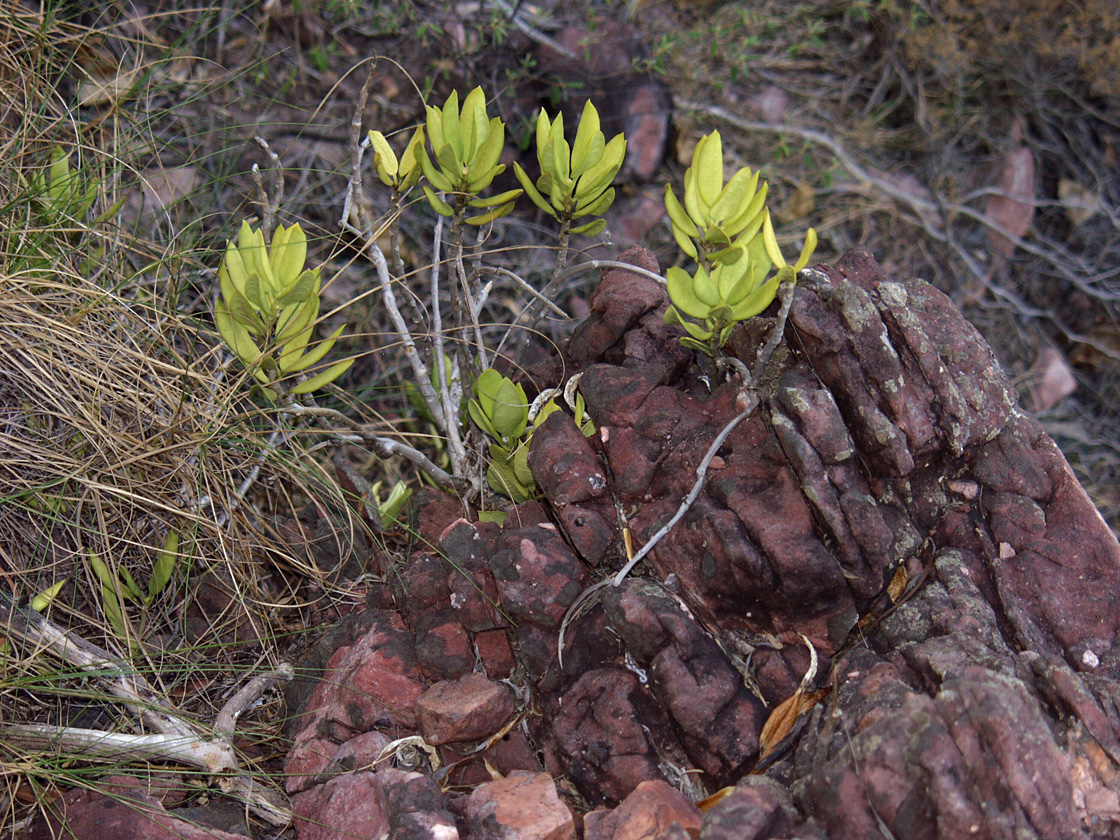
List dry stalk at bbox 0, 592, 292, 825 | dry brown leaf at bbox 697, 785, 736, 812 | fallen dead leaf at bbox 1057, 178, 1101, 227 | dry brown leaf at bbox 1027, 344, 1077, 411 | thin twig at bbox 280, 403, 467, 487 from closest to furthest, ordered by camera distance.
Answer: dry brown leaf at bbox 697, 785, 736, 812 < dry stalk at bbox 0, 592, 292, 825 < thin twig at bbox 280, 403, 467, 487 < dry brown leaf at bbox 1027, 344, 1077, 411 < fallen dead leaf at bbox 1057, 178, 1101, 227

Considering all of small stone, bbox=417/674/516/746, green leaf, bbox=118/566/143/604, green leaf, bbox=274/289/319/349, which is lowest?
green leaf, bbox=118/566/143/604

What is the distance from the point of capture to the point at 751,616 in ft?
5.97

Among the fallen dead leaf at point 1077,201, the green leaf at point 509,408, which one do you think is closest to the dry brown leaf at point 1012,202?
the fallen dead leaf at point 1077,201

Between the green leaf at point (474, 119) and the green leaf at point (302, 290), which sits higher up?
the green leaf at point (474, 119)

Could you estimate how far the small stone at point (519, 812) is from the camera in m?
1.58

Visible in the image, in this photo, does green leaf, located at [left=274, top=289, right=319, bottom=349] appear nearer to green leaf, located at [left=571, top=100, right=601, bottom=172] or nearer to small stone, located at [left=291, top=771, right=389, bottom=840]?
green leaf, located at [left=571, top=100, right=601, bottom=172]

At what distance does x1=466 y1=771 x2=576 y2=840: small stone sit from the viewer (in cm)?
158

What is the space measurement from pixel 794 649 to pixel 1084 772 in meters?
0.55

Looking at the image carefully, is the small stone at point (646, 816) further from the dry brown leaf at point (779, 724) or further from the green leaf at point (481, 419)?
the green leaf at point (481, 419)

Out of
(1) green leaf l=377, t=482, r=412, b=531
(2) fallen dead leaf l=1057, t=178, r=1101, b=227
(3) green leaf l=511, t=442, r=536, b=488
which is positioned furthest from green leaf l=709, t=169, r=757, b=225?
(2) fallen dead leaf l=1057, t=178, r=1101, b=227

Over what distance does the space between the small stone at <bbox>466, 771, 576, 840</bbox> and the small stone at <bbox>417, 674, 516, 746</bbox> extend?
128 millimetres

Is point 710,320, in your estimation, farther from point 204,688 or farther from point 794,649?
point 204,688

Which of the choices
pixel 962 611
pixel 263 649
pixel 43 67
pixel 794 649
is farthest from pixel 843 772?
pixel 43 67

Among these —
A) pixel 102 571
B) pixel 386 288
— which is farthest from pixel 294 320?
pixel 102 571
